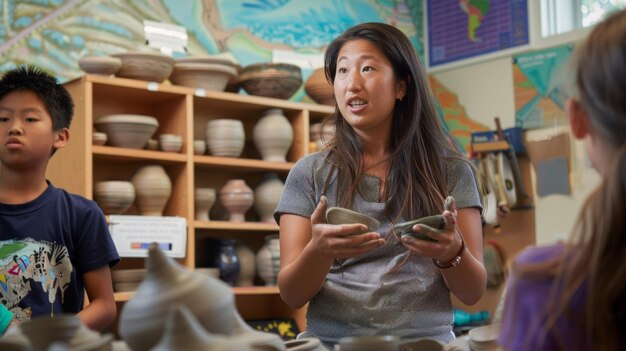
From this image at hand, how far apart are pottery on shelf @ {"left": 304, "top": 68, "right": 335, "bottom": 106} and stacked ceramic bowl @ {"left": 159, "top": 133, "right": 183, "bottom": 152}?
0.98 metres

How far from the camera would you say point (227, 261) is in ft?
14.5

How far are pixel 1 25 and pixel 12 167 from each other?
7.56 feet

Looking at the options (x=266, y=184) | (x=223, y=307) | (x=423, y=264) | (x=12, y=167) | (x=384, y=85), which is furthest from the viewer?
(x=266, y=184)

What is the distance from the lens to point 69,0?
4.54 meters

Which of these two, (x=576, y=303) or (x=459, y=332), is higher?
(x=576, y=303)

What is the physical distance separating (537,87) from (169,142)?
2.40 metres

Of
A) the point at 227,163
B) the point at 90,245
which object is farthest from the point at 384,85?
the point at 227,163

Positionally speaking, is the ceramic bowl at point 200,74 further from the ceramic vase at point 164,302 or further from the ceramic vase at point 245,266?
the ceramic vase at point 164,302

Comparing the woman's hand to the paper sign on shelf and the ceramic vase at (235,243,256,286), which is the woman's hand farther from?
the ceramic vase at (235,243,256,286)

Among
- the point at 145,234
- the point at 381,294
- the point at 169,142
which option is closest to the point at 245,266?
the point at 145,234

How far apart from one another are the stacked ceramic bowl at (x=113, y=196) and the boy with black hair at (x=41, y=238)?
1700mm

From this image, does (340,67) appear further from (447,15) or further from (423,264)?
(447,15)

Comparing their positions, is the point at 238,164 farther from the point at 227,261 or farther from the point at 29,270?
the point at 29,270

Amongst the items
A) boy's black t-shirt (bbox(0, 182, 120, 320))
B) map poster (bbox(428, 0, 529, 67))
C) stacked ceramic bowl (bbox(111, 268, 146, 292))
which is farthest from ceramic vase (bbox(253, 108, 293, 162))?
boy's black t-shirt (bbox(0, 182, 120, 320))
